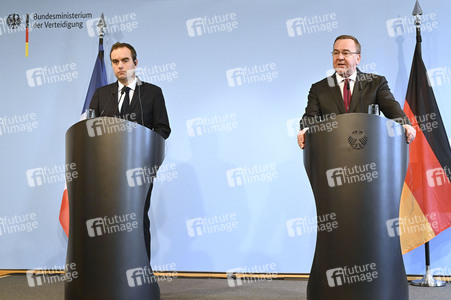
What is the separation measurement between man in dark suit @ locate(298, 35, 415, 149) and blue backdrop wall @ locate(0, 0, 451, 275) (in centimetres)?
167

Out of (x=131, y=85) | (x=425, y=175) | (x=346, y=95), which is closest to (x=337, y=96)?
(x=346, y=95)

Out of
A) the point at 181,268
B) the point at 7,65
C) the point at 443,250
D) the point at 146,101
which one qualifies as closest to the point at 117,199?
the point at 146,101

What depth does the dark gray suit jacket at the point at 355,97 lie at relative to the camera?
3.03 m

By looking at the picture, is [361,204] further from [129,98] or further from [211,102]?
[211,102]

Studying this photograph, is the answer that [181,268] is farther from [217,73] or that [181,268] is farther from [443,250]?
[443,250]

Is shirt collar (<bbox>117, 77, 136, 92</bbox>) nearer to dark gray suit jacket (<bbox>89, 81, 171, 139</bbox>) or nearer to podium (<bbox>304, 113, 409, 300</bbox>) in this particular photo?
dark gray suit jacket (<bbox>89, 81, 171, 139</bbox>)

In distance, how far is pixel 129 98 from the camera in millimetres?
3584

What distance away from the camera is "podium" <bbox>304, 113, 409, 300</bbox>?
2369mm

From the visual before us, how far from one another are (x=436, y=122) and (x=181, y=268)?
2635mm

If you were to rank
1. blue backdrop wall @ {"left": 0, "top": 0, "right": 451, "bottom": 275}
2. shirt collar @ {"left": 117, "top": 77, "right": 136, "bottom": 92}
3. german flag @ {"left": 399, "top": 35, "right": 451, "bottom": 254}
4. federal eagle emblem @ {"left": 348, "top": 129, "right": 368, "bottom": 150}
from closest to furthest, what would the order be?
federal eagle emblem @ {"left": 348, "top": 129, "right": 368, "bottom": 150}
shirt collar @ {"left": 117, "top": 77, "right": 136, "bottom": 92}
german flag @ {"left": 399, "top": 35, "right": 451, "bottom": 254}
blue backdrop wall @ {"left": 0, "top": 0, "right": 451, "bottom": 275}

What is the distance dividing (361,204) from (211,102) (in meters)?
2.84

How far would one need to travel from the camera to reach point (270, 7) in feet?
16.3

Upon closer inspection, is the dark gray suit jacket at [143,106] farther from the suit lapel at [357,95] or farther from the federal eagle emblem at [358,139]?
the federal eagle emblem at [358,139]

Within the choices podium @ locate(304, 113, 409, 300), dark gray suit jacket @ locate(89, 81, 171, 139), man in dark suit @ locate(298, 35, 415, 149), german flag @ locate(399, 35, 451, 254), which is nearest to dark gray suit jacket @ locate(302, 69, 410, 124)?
man in dark suit @ locate(298, 35, 415, 149)
